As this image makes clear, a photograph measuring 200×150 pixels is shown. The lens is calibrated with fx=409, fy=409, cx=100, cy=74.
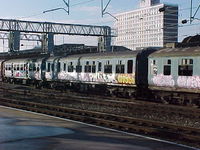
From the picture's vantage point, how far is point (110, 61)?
27906mm

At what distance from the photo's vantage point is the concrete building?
53.0 m

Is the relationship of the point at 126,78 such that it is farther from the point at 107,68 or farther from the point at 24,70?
the point at 24,70

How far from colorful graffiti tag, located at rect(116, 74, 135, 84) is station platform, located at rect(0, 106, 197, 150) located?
11921 mm

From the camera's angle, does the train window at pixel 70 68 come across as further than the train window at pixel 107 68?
Yes

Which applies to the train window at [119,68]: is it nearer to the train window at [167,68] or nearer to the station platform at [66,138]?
the train window at [167,68]

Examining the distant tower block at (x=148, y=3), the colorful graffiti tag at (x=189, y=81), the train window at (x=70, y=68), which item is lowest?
the colorful graffiti tag at (x=189, y=81)

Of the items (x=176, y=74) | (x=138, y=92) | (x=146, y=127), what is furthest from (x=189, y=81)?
(x=146, y=127)

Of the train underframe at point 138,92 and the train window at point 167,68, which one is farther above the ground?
the train window at point 167,68

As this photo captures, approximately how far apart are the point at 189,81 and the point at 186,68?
758 mm

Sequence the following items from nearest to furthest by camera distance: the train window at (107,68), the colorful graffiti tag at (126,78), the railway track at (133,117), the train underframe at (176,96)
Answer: the railway track at (133,117) → the train underframe at (176,96) → the colorful graffiti tag at (126,78) → the train window at (107,68)

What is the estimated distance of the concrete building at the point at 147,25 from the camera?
53025 millimetres

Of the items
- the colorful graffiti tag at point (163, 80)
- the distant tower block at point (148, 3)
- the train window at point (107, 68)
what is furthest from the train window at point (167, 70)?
the distant tower block at point (148, 3)

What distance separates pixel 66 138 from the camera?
10898mm

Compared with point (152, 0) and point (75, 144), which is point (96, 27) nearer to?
point (152, 0)
